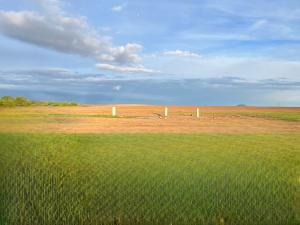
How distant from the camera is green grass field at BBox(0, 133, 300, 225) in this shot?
3756 millimetres

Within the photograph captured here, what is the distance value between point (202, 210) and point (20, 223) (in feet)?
5.23

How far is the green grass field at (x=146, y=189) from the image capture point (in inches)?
148

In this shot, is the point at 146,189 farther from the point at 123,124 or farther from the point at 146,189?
the point at 123,124

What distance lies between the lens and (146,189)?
4.02 metres

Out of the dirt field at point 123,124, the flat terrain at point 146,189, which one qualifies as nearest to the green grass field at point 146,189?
the flat terrain at point 146,189

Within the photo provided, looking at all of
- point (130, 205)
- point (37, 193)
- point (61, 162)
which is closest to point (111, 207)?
point (130, 205)

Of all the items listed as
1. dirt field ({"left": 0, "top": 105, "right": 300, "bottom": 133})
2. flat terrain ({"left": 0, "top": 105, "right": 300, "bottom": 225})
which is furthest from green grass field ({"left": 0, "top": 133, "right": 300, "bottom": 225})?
dirt field ({"left": 0, "top": 105, "right": 300, "bottom": 133})

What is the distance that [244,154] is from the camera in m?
5.35

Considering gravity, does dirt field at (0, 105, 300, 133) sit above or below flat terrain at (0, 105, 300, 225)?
above

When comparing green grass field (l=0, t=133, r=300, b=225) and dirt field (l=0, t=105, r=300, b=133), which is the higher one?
dirt field (l=0, t=105, r=300, b=133)

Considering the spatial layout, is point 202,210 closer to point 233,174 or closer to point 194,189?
point 194,189

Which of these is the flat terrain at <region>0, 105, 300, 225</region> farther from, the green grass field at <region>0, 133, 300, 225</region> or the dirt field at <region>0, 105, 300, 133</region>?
the dirt field at <region>0, 105, 300, 133</region>

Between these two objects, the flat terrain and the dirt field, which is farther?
the dirt field

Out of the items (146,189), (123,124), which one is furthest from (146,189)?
(123,124)
